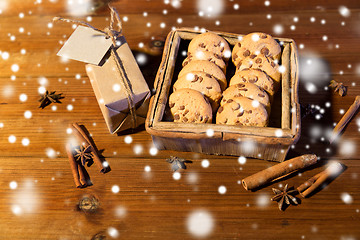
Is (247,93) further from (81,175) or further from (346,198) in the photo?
(81,175)

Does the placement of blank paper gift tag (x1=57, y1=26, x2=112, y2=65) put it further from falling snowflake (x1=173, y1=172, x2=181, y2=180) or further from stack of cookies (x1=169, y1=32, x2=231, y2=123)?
falling snowflake (x1=173, y1=172, x2=181, y2=180)

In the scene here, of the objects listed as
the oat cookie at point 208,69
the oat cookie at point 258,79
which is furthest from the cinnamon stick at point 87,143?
the oat cookie at point 258,79

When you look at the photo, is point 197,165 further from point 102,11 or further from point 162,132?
point 102,11

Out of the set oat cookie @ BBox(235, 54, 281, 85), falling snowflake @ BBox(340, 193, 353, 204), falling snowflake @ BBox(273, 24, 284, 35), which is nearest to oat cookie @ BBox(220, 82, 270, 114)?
oat cookie @ BBox(235, 54, 281, 85)

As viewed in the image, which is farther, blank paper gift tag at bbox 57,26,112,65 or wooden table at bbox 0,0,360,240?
blank paper gift tag at bbox 57,26,112,65

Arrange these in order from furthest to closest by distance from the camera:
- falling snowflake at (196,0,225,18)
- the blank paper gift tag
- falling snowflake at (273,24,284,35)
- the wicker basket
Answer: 1. falling snowflake at (196,0,225,18)
2. falling snowflake at (273,24,284,35)
3. the blank paper gift tag
4. the wicker basket

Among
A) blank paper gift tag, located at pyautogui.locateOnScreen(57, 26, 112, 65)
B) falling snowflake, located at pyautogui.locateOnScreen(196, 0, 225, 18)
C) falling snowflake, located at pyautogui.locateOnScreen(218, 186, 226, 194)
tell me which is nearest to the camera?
falling snowflake, located at pyautogui.locateOnScreen(218, 186, 226, 194)
